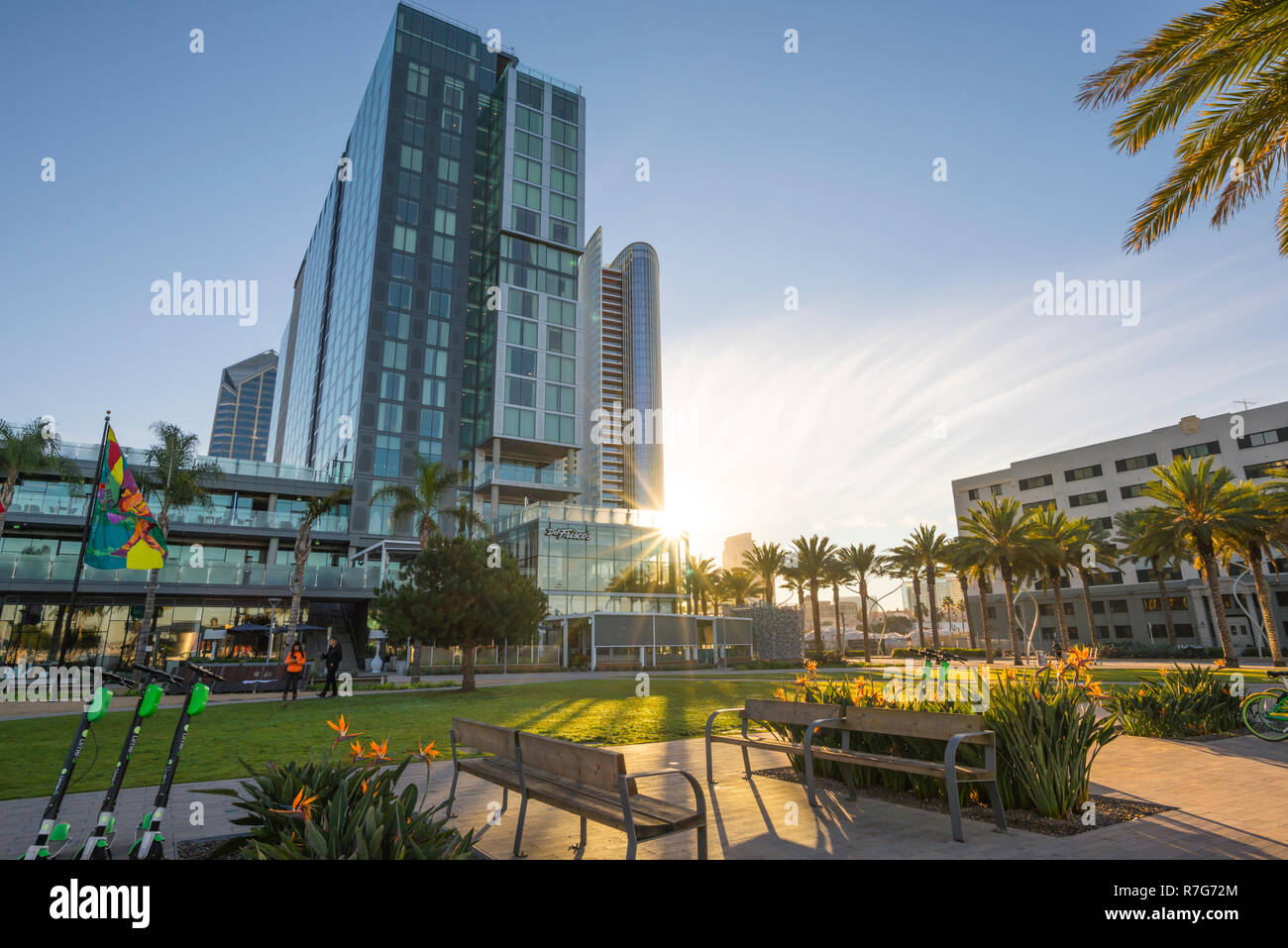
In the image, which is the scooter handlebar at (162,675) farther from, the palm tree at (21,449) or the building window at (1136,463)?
the building window at (1136,463)

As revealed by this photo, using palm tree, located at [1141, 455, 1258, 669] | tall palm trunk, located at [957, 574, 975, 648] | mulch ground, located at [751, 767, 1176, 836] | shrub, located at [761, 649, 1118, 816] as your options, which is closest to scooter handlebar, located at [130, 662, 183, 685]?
mulch ground, located at [751, 767, 1176, 836]

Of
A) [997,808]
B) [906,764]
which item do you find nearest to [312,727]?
[906,764]

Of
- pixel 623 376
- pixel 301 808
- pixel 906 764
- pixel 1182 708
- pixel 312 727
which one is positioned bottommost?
pixel 312 727

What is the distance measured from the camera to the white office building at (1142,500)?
59250 mm

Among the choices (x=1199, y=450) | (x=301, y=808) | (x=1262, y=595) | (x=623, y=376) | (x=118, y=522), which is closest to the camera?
(x=301, y=808)

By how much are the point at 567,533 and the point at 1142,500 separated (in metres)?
61.1

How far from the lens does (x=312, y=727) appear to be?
1320 cm

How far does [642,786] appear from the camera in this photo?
7.39 meters

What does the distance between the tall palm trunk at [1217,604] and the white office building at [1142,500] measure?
15.4 meters

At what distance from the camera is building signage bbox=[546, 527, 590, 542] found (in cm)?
4772

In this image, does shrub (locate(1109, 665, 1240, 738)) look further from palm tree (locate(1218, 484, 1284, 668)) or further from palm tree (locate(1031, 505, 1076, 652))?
palm tree (locate(1031, 505, 1076, 652))

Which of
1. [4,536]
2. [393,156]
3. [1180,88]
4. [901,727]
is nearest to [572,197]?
[393,156]

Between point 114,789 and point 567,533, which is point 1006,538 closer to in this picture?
point 567,533

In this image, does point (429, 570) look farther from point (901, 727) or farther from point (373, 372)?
point (373, 372)
